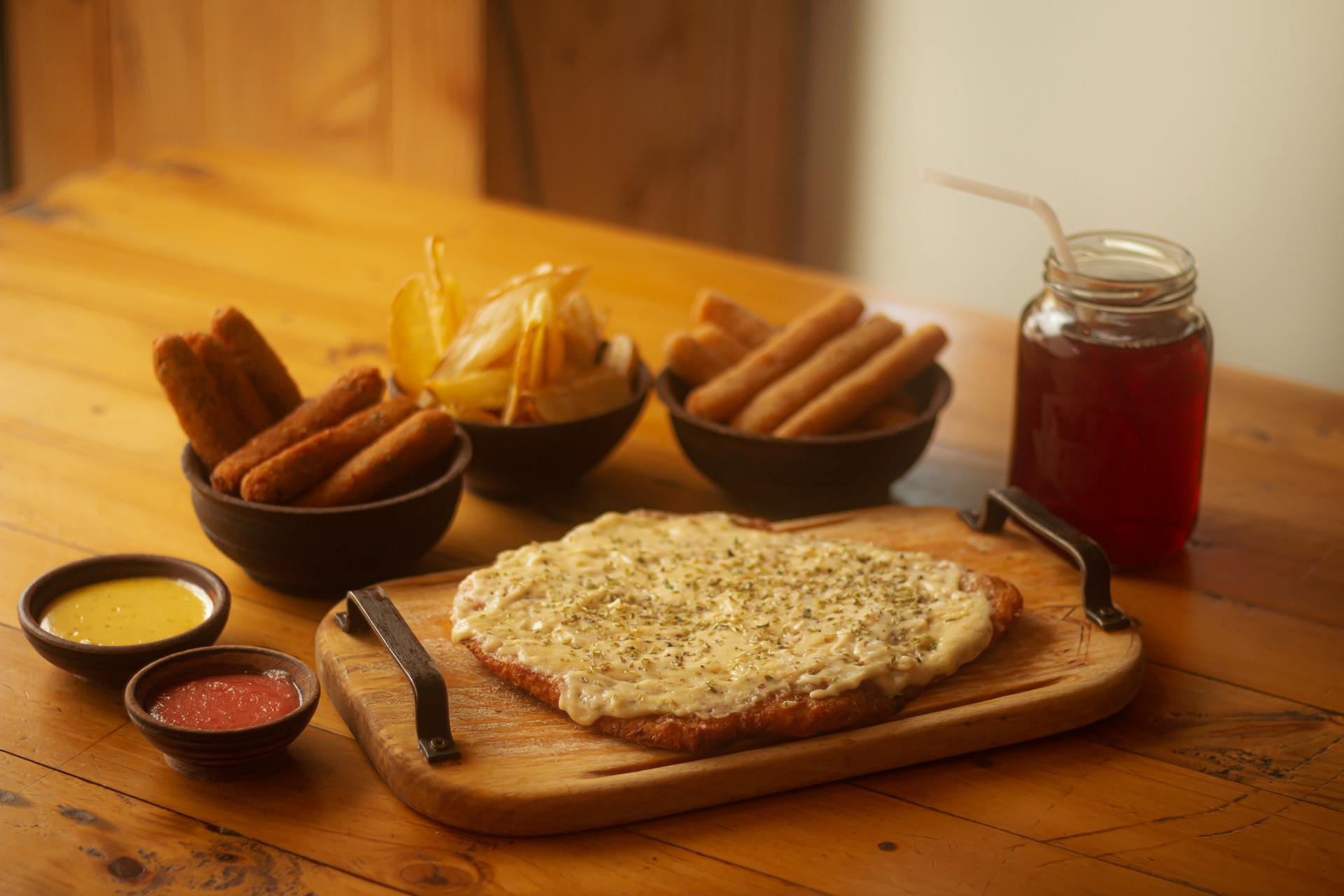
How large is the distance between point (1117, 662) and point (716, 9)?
128 inches

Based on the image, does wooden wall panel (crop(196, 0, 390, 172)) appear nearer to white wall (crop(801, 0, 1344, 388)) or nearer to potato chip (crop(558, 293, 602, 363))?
white wall (crop(801, 0, 1344, 388))

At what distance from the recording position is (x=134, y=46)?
4.32 m

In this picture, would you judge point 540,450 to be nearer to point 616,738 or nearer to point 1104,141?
point 616,738

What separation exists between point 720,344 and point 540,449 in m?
0.30

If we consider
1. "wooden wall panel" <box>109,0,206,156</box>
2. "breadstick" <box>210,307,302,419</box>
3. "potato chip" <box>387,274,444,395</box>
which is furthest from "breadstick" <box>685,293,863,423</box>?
"wooden wall panel" <box>109,0,206,156</box>

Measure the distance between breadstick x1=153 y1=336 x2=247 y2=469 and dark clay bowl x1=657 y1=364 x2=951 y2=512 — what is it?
0.55 metres

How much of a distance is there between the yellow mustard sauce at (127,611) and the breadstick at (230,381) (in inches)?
8.5

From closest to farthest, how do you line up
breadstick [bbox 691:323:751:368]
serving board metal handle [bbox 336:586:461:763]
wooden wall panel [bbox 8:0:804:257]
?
serving board metal handle [bbox 336:586:461:763], breadstick [bbox 691:323:751:368], wooden wall panel [bbox 8:0:804:257]

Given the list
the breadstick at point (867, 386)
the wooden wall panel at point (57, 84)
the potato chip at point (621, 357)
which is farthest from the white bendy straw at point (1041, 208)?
the wooden wall panel at point (57, 84)

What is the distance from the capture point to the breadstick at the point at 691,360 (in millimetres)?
1890

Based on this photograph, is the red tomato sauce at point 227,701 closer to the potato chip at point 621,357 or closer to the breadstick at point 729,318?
the potato chip at point 621,357

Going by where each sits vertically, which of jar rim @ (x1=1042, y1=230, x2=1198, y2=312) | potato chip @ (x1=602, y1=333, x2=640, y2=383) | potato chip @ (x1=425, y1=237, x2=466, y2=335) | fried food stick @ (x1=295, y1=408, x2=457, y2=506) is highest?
jar rim @ (x1=1042, y1=230, x2=1198, y2=312)

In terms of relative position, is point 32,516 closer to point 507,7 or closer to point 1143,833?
point 1143,833

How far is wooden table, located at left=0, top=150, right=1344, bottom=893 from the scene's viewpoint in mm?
1244
